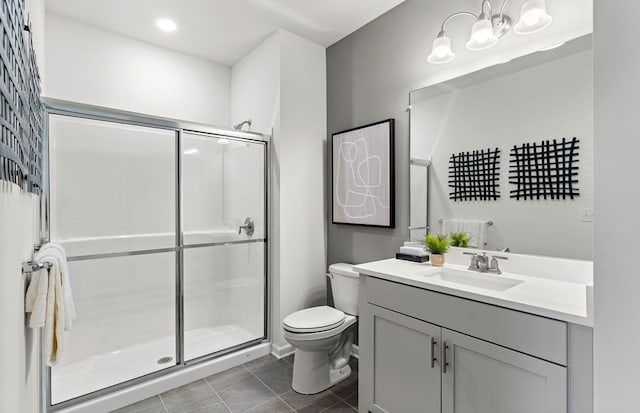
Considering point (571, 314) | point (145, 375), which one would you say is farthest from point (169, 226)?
point (571, 314)

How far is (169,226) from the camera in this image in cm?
257

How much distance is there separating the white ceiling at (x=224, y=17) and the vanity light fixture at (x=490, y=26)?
2.08ft

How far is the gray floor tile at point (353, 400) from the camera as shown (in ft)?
6.65

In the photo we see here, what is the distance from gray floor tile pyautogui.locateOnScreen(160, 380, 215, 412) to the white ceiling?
267 centimetres

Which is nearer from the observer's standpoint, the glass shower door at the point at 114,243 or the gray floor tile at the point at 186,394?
the gray floor tile at the point at 186,394

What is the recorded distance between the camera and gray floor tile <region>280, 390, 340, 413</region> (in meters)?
2.00

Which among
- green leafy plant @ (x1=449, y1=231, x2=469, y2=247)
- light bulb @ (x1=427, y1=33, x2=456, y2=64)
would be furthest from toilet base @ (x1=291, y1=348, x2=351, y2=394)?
light bulb @ (x1=427, y1=33, x2=456, y2=64)

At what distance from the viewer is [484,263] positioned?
6.00 ft

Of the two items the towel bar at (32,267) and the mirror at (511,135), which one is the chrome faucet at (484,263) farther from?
the towel bar at (32,267)

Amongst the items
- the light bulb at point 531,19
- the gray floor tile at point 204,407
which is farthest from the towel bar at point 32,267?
the light bulb at point 531,19

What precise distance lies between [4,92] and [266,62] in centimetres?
249

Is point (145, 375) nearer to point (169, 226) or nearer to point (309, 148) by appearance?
point (169, 226)

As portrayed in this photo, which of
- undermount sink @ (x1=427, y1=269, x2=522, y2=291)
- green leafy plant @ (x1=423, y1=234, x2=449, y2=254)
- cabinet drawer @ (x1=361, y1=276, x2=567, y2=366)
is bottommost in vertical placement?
cabinet drawer @ (x1=361, y1=276, x2=567, y2=366)

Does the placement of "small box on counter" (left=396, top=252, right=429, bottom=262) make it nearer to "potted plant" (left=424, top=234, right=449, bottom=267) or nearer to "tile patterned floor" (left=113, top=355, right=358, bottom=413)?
"potted plant" (left=424, top=234, right=449, bottom=267)
